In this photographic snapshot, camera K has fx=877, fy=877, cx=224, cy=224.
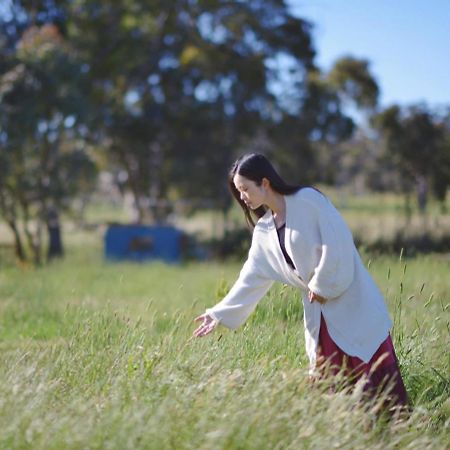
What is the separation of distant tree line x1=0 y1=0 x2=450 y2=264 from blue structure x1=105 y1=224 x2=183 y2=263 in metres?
1.44

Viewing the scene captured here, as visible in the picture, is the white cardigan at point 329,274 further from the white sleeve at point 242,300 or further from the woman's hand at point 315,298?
the white sleeve at point 242,300

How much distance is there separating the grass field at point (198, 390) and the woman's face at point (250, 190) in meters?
0.84

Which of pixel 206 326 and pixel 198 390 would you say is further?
pixel 206 326

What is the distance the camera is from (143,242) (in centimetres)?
2047

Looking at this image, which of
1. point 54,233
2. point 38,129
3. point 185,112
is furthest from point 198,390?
point 185,112

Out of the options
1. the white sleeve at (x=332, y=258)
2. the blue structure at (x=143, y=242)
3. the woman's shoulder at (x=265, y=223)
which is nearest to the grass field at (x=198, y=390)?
the white sleeve at (x=332, y=258)

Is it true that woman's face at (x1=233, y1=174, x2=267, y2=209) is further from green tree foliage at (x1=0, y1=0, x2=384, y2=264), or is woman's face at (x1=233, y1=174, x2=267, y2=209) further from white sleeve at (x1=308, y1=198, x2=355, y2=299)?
green tree foliage at (x1=0, y1=0, x2=384, y2=264)

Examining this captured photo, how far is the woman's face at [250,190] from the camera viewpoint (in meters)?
4.44

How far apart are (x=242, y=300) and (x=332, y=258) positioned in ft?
2.42

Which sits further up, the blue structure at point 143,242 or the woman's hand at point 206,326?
the woman's hand at point 206,326

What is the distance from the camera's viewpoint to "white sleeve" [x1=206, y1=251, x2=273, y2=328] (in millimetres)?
4758

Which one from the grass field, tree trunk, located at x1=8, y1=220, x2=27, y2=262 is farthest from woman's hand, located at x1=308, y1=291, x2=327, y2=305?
tree trunk, located at x1=8, y1=220, x2=27, y2=262

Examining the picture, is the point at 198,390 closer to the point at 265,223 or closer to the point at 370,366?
the point at 370,366

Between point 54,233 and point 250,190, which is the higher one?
point 250,190
